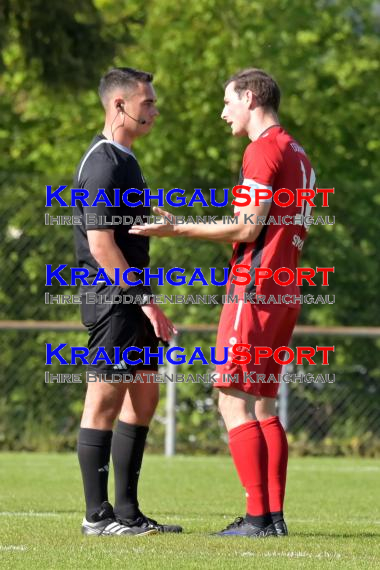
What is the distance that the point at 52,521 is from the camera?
7.24m

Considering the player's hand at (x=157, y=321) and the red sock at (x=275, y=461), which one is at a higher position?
the player's hand at (x=157, y=321)

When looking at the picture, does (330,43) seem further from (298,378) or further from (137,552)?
(137,552)

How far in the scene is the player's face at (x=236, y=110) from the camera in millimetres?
6504

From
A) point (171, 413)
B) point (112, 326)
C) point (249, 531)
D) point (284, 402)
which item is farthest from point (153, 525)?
point (284, 402)

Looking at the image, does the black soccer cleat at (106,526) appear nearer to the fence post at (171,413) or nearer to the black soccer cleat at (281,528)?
the black soccer cleat at (281,528)

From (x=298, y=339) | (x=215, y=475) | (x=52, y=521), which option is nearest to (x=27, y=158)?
(x=298, y=339)

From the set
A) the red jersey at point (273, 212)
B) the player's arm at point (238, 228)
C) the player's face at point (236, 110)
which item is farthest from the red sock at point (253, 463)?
the player's face at point (236, 110)

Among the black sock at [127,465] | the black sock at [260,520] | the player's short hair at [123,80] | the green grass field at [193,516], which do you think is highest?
the player's short hair at [123,80]

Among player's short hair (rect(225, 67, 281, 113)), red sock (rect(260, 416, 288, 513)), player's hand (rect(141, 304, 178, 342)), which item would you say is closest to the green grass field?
red sock (rect(260, 416, 288, 513))

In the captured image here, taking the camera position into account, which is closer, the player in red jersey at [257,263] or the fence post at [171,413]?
the player in red jersey at [257,263]

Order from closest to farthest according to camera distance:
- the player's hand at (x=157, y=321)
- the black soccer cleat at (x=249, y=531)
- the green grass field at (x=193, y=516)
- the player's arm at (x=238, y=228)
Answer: the green grass field at (x=193, y=516) < the player's arm at (x=238, y=228) < the black soccer cleat at (x=249, y=531) < the player's hand at (x=157, y=321)

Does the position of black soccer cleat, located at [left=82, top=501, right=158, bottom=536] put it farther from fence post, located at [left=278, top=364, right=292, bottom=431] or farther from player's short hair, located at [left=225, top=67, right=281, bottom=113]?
fence post, located at [left=278, top=364, right=292, bottom=431]

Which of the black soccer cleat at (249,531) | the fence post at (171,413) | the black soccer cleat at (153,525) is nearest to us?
the black soccer cleat at (249,531)

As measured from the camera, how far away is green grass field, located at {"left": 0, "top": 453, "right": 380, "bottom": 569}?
18.3ft
